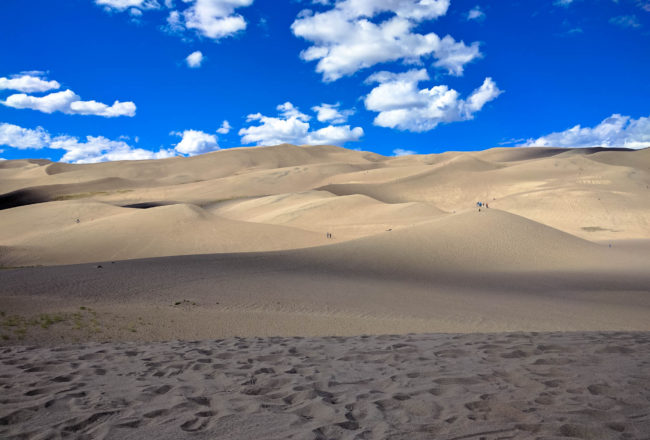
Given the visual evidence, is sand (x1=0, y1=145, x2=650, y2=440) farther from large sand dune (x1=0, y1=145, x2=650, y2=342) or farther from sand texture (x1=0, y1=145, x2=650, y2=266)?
sand texture (x1=0, y1=145, x2=650, y2=266)

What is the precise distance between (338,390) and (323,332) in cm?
472

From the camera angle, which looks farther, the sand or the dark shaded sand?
the sand

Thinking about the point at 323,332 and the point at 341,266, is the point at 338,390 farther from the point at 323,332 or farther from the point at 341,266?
the point at 341,266

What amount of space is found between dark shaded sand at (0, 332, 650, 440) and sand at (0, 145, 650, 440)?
0.03 meters

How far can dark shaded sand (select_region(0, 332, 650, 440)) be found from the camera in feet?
11.9

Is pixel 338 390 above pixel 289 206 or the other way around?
the other way around

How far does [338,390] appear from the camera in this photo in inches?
179

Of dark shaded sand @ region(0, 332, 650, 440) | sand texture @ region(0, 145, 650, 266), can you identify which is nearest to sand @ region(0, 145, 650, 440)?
dark shaded sand @ region(0, 332, 650, 440)

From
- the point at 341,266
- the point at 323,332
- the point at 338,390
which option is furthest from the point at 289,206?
the point at 338,390

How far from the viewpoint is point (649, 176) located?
58.1m

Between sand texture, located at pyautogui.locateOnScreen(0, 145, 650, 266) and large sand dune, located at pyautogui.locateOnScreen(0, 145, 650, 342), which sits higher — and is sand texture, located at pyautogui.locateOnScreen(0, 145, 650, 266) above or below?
above

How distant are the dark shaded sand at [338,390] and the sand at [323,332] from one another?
0.03 metres

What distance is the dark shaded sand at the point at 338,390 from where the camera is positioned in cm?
362

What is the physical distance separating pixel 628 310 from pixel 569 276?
5035 millimetres
